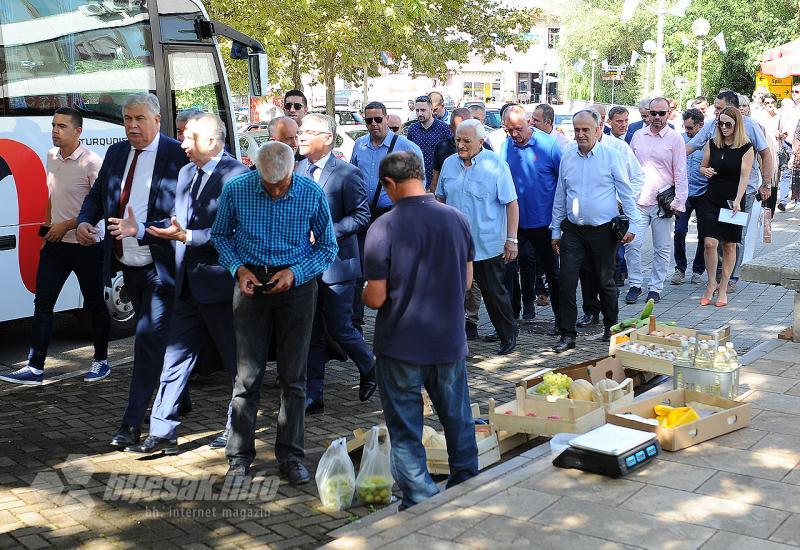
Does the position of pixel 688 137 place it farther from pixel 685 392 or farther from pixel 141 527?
pixel 141 527

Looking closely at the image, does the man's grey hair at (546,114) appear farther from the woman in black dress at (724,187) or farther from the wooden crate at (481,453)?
the wooden crate at (481,453)

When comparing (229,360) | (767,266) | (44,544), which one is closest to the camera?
(44,544)

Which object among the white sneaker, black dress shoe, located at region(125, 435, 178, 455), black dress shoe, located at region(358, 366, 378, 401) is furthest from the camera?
the white sneaker

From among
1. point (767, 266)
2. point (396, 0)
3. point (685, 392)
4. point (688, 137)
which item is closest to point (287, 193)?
point (685, 392)

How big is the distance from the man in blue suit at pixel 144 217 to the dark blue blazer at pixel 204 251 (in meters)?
0.23

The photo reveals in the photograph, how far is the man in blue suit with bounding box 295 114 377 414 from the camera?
22.8 ft

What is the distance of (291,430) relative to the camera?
223 inches

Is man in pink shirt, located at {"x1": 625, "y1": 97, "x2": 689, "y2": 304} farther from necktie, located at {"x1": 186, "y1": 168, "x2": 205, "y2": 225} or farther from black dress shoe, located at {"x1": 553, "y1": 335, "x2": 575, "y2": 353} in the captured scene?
necktie, located at {"x1": 186, "y1": 168, "x2": 205, "y2": 225}

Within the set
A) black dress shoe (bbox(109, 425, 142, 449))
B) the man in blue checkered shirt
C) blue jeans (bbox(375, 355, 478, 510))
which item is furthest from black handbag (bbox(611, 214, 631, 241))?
black dress shoe (bbox(109, 425, 142, 449))

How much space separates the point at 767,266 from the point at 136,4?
20.1 feet

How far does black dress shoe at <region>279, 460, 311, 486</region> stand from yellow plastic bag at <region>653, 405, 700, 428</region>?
195cm

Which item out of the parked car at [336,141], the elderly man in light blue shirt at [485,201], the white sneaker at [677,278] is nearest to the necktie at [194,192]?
the elderly man in light blue shirt at [485,201]

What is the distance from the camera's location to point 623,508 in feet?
15.3

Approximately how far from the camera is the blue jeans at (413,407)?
4949mm
